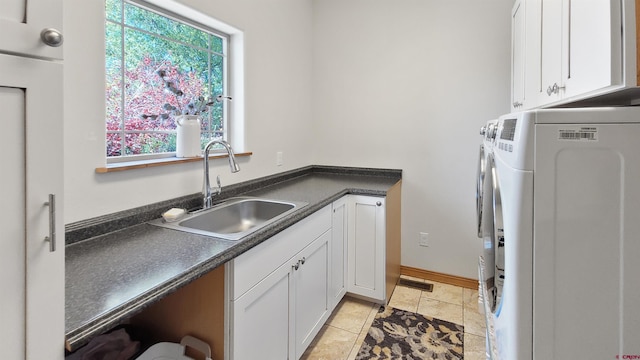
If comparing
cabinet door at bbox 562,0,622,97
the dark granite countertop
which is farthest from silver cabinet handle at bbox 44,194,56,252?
cabinet door at bbox 562,0,622,97

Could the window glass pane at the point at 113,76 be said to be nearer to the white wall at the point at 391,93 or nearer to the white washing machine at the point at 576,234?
the white wall at the point at 391,93

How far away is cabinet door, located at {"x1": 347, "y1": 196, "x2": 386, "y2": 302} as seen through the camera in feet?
7.24

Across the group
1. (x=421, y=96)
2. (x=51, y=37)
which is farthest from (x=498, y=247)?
(x=421, y=96)

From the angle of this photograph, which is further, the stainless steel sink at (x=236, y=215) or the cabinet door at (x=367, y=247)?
the cabinet door at (x=367, y=247)

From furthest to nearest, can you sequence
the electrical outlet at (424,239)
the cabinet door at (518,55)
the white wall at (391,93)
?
1. the electrical outlet at (424,239)
2. the white wall at (391,93)
3. the cabinet door at (518,55)

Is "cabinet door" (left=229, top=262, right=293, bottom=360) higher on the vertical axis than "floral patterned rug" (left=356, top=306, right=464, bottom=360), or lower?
higher

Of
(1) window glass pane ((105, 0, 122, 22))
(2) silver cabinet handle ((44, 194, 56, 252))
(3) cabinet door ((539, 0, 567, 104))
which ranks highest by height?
(1) window glass pane ((105, 0, 122, 22))

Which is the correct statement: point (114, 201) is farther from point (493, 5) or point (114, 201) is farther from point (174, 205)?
point (493, 5)

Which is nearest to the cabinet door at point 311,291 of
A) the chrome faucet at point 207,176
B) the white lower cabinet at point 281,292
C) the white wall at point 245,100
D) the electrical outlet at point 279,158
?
the white lower cabinet at point 281,292

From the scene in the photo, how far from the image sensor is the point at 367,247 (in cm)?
225

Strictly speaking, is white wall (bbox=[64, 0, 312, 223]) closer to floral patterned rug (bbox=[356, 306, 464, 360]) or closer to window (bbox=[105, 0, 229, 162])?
window (bbox=[105, 0, 229, 162])

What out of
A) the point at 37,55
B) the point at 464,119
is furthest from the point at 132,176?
the point at 464,119

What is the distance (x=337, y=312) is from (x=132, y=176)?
5.18 ft

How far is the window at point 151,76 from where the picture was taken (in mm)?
1461
